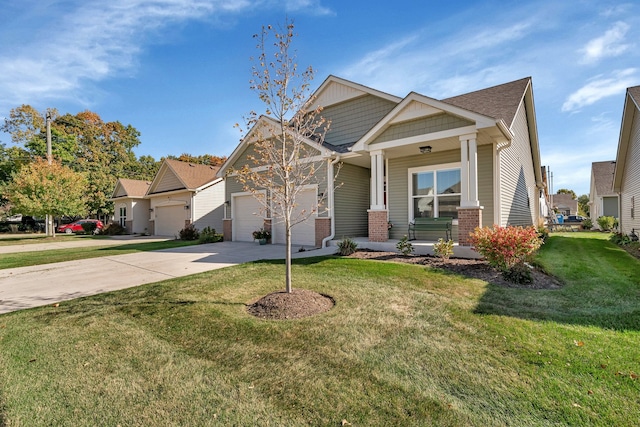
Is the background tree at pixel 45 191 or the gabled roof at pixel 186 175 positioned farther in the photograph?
the gabled roof at pixel 186 175

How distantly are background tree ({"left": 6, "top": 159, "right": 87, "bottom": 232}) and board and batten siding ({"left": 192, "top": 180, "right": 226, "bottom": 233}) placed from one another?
31.9 ft

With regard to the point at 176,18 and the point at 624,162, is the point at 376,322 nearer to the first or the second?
the point at 176,18

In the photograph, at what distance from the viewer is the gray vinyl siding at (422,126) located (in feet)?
27.4

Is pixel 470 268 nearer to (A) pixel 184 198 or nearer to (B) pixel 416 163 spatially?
(B) pixel 416 163

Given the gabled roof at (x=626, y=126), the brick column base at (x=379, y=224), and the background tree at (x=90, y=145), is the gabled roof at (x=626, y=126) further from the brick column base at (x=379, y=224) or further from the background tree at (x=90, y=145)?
the background tree at (x=90, y=145)

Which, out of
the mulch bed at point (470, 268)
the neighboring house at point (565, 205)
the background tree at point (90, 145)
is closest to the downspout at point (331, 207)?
the mulch bed at point (470, 268)

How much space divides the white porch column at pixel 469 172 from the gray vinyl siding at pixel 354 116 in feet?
15.8

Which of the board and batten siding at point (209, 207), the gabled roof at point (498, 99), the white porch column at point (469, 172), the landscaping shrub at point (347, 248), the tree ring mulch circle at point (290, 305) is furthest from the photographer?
the board and batten siding at point (209, 207)

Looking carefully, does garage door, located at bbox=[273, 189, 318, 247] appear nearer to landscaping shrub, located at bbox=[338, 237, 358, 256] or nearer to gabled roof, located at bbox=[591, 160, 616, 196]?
landscaping shrub, located at bbox=[338, 237, 358, 256]

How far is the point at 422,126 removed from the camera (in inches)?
350

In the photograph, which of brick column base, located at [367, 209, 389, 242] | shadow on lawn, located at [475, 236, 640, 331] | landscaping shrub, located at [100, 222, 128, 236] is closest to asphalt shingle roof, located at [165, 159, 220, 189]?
landscaping shrub, located at [100, 222, 128, 236]

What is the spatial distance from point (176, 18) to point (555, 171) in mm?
52699

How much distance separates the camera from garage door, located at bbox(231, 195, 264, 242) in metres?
14.7

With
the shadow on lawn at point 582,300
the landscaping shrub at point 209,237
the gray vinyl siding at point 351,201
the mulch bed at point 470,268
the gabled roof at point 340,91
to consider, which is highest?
the gabled roof at point 340,91
